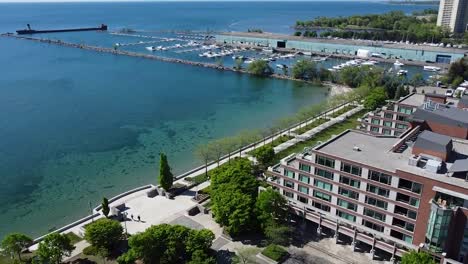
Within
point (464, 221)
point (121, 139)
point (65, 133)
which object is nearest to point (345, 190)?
point (464, 221)

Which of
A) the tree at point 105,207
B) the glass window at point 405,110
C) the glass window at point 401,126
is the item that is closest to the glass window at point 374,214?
the glass window at point 401,126

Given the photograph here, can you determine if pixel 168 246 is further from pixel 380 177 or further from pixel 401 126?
pixel 401 126

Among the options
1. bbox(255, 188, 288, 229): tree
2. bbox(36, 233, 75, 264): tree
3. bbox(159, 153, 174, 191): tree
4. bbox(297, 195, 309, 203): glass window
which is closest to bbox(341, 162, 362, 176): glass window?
bbox(297, 195, 309, 203): glass window

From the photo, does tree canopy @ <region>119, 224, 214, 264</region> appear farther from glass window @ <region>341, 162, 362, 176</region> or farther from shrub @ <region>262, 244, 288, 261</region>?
glass window @ <region>341, 162, 362, 176</region>

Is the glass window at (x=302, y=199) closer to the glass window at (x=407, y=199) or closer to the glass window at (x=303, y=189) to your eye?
the glass window at (x=303, y=189)

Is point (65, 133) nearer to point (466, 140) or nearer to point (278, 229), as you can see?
point (278, 229)

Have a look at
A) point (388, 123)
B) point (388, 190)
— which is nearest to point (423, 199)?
point (388, 190)
